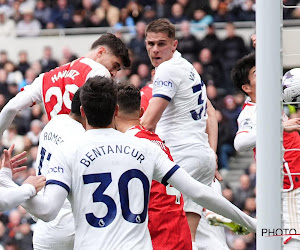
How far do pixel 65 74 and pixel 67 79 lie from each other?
0.07 meters

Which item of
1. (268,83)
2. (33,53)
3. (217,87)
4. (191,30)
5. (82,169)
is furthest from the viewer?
(33,53)

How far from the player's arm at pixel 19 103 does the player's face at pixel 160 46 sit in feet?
3.75

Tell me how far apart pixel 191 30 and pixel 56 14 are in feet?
13.0

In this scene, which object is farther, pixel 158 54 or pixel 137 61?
pixel 137 61

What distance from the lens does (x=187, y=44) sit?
18.0 meters

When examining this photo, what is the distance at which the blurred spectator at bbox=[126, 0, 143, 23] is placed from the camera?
20.2 m

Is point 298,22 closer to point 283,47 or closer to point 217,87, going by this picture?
point 217,87

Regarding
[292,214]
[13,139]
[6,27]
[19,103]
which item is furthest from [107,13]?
[292,214]

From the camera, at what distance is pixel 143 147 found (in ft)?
18.1

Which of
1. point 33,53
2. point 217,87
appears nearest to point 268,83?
point 217,87

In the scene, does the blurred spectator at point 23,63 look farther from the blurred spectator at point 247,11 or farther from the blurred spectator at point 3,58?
the blurred spectator at point 247,11

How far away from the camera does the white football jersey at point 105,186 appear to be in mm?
5367

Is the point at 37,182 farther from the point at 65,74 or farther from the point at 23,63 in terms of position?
the point at 23,63

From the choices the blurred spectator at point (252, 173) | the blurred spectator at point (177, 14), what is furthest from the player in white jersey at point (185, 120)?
the blurred spectator at point (177, 14)
